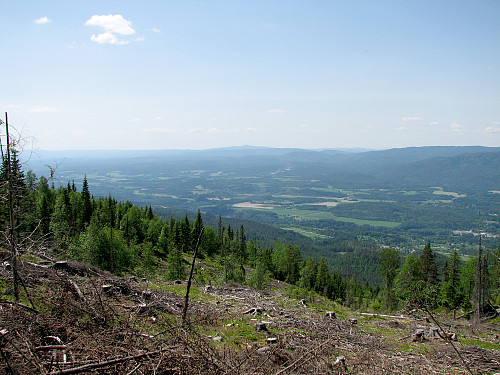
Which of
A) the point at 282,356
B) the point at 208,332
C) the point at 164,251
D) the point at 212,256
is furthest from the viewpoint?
the point at 212,256

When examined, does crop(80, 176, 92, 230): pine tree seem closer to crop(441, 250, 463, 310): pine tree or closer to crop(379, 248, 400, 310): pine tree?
crop(379, 248, 400, 310): pine tree

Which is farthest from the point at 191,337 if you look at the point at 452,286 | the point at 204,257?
the point at 204,257

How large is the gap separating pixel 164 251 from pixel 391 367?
170 feet

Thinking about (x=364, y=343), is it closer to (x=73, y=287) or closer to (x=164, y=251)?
(x=73, y=287)

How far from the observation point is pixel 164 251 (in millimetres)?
55844

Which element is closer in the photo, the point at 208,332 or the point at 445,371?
the point at 445,371

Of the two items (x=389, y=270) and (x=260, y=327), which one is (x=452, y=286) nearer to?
(x=389, y=270)

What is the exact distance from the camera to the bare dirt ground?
530cm

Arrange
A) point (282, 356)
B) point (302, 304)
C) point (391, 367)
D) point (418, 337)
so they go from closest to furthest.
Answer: point (282, 356)
point (391, 367)
point (418, 337)
point (302, 304)

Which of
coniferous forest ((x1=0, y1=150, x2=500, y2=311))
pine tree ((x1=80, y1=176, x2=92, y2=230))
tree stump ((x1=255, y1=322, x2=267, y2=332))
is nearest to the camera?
tree stump ((x1=255, y1=322, x2=267, y2=332))

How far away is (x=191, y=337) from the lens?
673cm

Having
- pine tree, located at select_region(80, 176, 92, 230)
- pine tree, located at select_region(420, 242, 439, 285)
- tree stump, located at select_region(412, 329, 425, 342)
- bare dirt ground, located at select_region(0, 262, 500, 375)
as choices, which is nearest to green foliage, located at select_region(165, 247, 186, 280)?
bare dirt ground, located at select_region(0, 262, 500, 375)

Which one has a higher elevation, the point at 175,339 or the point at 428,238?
the point at 175,339

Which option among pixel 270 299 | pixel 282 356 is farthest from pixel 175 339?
pixel 270 299
